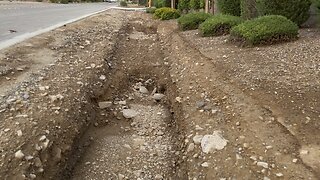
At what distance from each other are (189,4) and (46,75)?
14675 millimetres

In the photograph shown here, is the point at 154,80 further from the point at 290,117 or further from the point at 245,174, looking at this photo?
the point at 245,174

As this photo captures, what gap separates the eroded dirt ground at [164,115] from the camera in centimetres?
392

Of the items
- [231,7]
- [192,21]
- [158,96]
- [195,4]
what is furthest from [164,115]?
[195,4]

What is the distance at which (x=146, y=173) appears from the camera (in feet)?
14.5

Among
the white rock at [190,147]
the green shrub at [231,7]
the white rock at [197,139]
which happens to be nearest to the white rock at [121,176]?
the white rock at [190,147]

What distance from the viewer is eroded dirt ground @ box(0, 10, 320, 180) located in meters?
3.92

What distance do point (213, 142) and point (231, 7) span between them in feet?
30.6

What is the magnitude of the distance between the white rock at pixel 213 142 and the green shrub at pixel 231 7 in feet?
29.8

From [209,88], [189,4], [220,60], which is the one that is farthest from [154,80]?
[189,4]

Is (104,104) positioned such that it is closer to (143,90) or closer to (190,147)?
(143,90)

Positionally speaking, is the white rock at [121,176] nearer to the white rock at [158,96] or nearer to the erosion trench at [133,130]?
the erosion trench at [133,130]

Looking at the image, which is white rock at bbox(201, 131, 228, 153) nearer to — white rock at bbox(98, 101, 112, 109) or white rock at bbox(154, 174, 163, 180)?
white rock at bbox(154, 174, 163, 180)

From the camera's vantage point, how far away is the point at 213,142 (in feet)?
14.4

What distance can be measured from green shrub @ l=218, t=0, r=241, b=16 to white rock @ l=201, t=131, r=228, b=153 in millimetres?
9072
